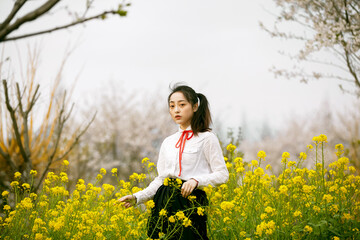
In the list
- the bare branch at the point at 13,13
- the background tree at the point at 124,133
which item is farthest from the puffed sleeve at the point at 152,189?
the background tree at the point at 124,133

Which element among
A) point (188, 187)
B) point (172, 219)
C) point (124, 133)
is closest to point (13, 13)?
point (188, 187)

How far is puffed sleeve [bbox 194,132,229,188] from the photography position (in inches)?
84.0

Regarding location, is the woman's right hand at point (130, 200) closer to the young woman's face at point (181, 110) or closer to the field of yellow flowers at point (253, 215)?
the field of yellow flowers at point (253, 215)

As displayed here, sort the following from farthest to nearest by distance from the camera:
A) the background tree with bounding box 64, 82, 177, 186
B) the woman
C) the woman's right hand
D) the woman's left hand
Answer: the background tree with bounding box 64, 82, 177, 186 < the woman's right hand < the woman < the woman's left hand

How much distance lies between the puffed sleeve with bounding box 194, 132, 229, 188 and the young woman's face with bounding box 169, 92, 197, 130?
7.7 inches

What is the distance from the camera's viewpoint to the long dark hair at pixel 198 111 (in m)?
2.39

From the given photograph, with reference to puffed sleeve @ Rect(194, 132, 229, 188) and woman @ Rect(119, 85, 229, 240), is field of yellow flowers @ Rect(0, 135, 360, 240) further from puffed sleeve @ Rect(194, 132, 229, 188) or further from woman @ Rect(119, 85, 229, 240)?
puffed sleeve @ Rect(194, 132, 229, 188)

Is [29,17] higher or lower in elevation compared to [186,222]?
higher

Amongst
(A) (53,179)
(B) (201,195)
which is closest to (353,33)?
(B) (201,195)

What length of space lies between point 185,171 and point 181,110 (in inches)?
16.0

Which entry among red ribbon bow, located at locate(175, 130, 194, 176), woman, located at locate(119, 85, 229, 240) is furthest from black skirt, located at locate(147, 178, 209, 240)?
red ribbon bow, located at locate(175, 130, 194, 176)

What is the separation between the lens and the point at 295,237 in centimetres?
249

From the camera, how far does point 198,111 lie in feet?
8.02

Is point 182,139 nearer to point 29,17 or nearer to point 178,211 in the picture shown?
point 178,211
